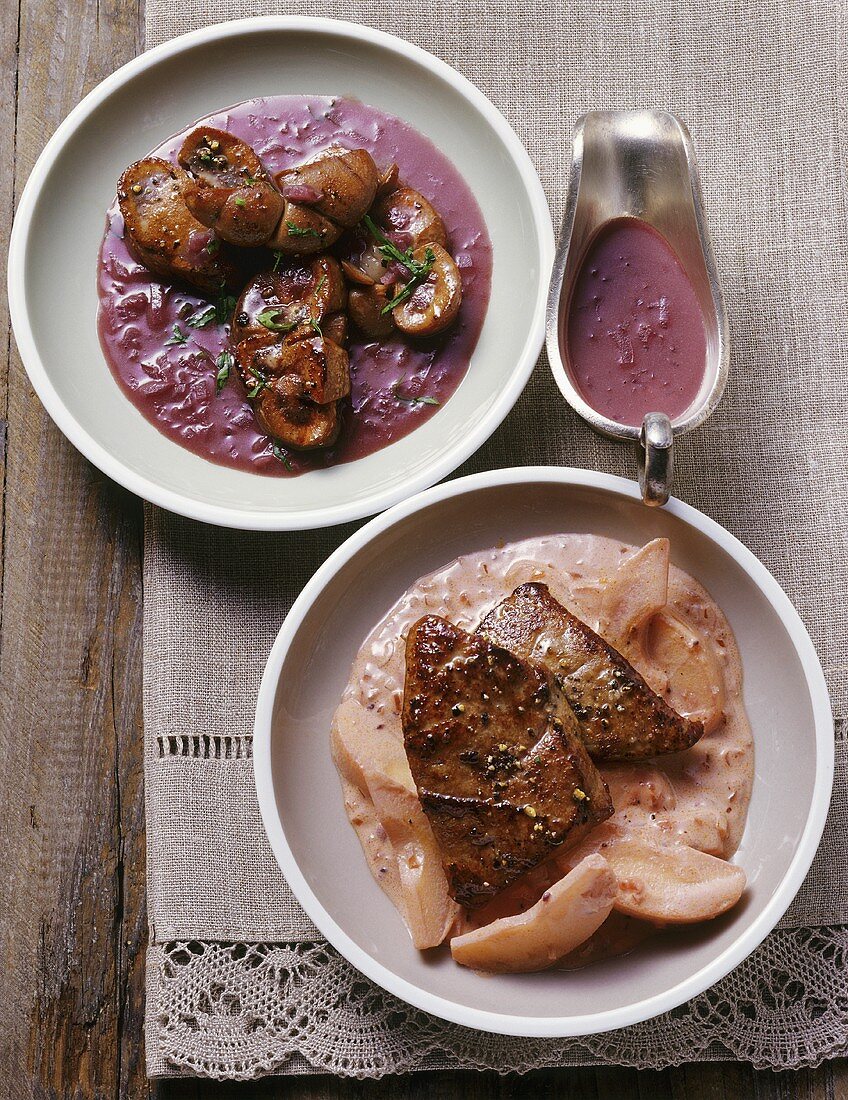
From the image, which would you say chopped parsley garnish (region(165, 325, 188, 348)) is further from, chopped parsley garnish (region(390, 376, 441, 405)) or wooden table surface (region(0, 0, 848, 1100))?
chopped parsley garnish (region(390, 376, 441, 405))

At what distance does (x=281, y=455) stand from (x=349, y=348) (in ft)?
1.19

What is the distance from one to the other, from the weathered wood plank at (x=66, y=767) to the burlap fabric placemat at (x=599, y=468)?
→ 136 millimetres

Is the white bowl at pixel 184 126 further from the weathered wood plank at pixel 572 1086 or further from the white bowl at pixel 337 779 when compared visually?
the weathered wood plank at pixel 572 1086

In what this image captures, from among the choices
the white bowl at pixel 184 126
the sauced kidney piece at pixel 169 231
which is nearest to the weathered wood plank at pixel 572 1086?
the white bowl at pixel 184 126

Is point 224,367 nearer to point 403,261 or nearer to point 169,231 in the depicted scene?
point 169,231

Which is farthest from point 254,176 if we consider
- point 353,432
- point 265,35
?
point 353,432

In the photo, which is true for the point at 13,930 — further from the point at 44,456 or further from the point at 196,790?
the point at 44,456

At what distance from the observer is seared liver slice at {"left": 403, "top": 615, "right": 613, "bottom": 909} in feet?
7.86

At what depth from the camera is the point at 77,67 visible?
3.03 meters

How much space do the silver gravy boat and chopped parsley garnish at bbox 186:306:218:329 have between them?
965 millimetres

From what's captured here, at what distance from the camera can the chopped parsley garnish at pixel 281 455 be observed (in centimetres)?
283

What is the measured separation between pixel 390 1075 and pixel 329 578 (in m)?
1.41

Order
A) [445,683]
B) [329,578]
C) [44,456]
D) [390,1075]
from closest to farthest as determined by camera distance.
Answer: [445,683] → [329,578] → [390,1075] → [44,456]

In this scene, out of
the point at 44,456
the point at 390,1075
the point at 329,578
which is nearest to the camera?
the point at 329,578
